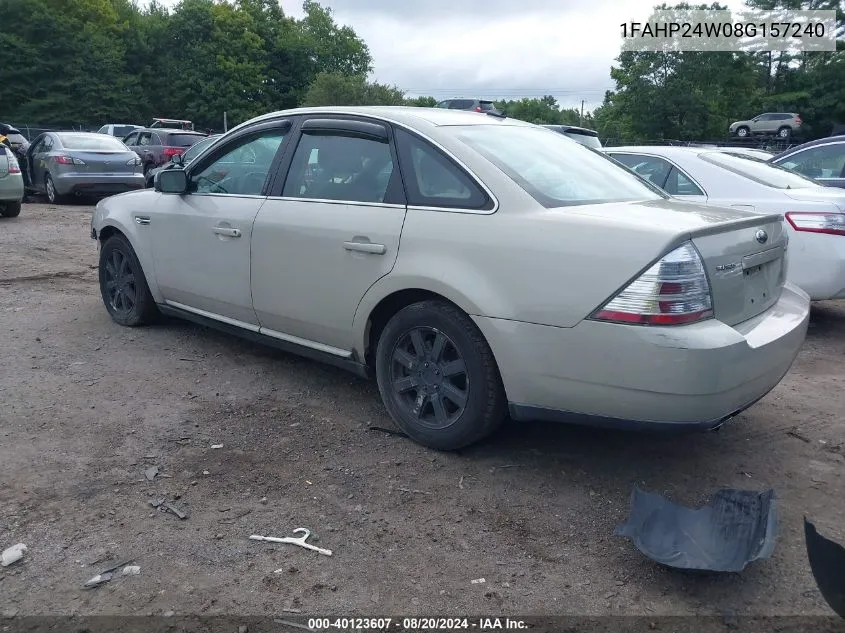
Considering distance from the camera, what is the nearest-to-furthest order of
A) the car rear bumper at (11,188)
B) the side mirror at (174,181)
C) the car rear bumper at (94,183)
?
the side mirror at (174,181), the car rear bumper at (11,188), the car rear bumper at (94,183)

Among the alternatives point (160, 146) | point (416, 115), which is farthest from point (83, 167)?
point (416, 115)

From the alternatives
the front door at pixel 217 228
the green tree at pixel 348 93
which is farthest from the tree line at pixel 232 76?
the front door at pixel 217 228

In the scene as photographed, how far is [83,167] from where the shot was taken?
14.0m

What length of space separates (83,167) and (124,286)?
9501 mm

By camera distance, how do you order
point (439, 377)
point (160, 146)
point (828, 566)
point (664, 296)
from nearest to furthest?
point (828, 566) < point (664, 296) < point (439, 377) < point (160, 146)

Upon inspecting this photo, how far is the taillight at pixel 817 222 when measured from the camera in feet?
19.2

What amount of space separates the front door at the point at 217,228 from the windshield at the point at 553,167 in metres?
1.38

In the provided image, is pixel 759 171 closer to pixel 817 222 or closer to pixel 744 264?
pixel 817 222

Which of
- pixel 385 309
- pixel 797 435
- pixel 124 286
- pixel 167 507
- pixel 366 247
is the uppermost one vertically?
pixel 366 247

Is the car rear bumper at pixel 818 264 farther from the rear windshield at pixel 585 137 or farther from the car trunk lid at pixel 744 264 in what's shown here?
the rear windshield at pixel 585 137

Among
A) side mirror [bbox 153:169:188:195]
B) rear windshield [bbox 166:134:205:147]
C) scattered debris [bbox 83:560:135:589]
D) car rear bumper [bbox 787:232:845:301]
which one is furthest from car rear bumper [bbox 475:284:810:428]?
rear windshield [bbox 166:134:205:147]

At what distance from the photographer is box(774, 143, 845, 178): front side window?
8641 millimetres

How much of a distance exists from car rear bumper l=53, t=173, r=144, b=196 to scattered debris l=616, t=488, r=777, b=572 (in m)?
13.4

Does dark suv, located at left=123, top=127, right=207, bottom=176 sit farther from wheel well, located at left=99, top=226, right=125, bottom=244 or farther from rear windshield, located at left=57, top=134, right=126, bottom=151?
wheel well, located at left=99, top=226, right=125, bottom=244
